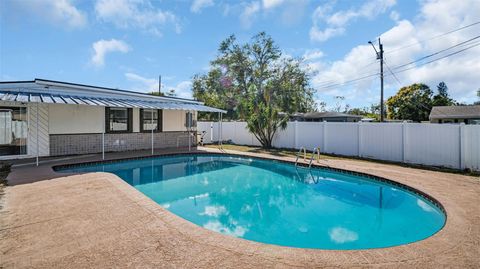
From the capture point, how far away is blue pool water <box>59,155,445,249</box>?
17.7 ft

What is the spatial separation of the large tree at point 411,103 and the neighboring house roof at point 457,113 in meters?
8.65

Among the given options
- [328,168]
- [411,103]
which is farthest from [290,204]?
[411,103]

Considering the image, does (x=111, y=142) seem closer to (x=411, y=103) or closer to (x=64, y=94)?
(x=64, y=94)

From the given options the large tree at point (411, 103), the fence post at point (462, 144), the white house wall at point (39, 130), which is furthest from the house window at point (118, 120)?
the large tree at point (411, 103)

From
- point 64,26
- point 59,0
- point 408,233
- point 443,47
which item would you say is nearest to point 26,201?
point 408,233

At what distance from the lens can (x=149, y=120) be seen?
16203 millimetres

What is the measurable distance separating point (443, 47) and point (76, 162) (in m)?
20.6

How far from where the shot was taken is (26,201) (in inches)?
218

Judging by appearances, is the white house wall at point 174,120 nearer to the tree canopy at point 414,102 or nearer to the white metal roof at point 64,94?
the white metal roof at point 64,94

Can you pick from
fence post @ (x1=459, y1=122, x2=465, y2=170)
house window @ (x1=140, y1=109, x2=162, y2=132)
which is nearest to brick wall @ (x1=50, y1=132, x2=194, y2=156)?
house window @ (x1=140, y1=109, x2=162, y2=132)

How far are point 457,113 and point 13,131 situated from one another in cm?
3798

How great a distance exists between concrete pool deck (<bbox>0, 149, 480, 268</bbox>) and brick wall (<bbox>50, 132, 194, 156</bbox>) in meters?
7.40

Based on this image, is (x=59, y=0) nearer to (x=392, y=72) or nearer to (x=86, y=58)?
(x=86, y=58)

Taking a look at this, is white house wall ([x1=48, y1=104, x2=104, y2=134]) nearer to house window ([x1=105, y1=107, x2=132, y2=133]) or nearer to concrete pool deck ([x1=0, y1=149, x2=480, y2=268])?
house window ([x1=105, y1=107, x2=132, y2=133])
